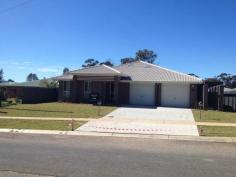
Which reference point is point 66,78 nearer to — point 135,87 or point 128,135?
point 135,87

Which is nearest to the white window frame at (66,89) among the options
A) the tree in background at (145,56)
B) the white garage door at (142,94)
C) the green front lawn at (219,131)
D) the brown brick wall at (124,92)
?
the brown brick wall at (124,92)

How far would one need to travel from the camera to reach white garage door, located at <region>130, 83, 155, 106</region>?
32719 millimetres

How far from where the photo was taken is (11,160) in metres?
8.32

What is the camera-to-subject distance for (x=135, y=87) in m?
33.2

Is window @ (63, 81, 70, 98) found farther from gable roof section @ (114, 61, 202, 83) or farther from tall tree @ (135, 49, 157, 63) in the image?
tall tree @ (135, 49, 157, 63)

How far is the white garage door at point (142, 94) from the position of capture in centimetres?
3272

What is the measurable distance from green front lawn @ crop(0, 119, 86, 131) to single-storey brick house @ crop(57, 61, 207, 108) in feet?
47.1

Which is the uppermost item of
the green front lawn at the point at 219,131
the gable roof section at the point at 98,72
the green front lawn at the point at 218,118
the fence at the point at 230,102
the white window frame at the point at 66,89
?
the gable roof section at the point at 98,72

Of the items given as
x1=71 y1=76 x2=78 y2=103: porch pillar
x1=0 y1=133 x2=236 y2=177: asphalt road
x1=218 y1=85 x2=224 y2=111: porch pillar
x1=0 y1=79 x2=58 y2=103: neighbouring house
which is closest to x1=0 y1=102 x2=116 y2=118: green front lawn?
x1=71 y1=76 x2=78 y2=103: porch pillar

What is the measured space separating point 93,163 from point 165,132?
6.88m

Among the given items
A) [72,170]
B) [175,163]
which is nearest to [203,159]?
[175,163]

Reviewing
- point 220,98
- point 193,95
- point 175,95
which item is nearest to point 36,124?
point 220,98

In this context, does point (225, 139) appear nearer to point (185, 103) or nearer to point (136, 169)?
point (136, 169)

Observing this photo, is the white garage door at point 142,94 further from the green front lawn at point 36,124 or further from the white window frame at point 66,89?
the green front lawn at point 36,124
